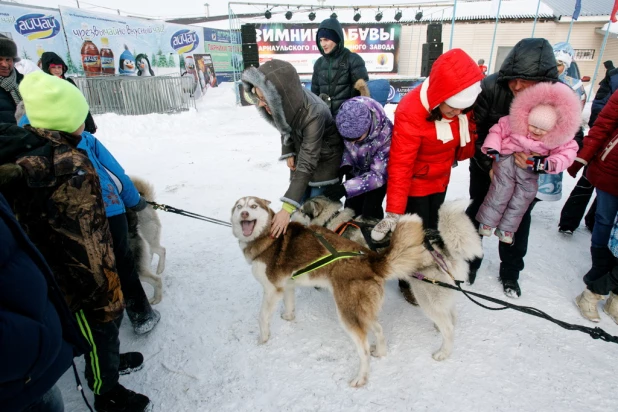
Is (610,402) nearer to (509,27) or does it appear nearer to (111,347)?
(111,347)

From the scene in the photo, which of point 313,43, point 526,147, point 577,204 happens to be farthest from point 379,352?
point 313,43

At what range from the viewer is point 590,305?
260 cm

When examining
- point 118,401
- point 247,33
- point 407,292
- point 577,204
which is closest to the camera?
point 118,401

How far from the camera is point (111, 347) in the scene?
1733 mm

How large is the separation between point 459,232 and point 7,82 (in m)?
4.47

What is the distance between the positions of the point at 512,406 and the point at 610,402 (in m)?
0.59

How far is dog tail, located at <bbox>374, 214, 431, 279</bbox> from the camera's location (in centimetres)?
202

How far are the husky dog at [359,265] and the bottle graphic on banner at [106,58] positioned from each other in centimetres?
1294

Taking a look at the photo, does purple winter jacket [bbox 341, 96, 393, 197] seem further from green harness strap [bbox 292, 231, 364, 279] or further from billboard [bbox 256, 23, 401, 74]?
billboard [bbox 256, 23, 401, 74]

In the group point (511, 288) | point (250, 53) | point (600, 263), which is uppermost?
point (250, 53)

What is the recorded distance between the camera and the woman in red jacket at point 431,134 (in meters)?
2.07

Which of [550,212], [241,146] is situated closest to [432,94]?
[550,212]

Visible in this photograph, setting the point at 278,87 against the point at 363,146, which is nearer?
the point at 278,87

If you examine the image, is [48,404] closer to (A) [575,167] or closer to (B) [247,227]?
(B) [247,227]
